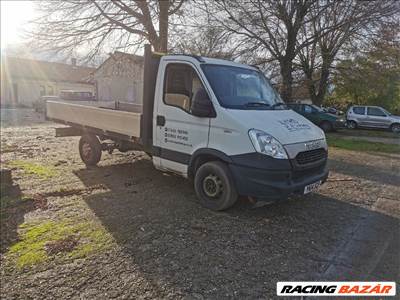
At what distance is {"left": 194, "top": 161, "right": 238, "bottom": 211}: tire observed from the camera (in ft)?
14.8

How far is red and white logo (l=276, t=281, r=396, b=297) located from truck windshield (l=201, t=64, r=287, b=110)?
2575 millimetres

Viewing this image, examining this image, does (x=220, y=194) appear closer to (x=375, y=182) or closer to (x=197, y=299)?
(x=197, y=299)

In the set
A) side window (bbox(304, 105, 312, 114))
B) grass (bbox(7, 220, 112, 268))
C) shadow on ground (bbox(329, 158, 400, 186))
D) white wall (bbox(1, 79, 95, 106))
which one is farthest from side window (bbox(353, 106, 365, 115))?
white wall (bbox(1, 79, 95, 106))

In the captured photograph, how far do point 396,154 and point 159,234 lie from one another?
428 inches

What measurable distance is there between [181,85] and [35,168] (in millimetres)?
5086

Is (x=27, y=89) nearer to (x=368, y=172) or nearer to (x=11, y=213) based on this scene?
(x=11, y=213)

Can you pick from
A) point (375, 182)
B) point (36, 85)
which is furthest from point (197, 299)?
point (36, 85)

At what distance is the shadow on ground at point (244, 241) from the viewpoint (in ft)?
10.4

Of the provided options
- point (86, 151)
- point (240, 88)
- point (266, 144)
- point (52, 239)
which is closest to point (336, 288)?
point (266, 144)

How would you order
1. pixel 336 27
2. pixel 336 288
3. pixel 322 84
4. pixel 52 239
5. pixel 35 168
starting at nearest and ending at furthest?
pixel 336 288 → pixel 52 239 → pixel 35 168 → pixel 336 27 → pixel 322 84

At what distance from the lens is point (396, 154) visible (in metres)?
11.4

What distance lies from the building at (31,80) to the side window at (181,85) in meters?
36.1

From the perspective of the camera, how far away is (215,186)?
15.5 feet

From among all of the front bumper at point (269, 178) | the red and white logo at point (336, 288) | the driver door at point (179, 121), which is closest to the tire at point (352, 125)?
the front bumper at point (269, 178)
